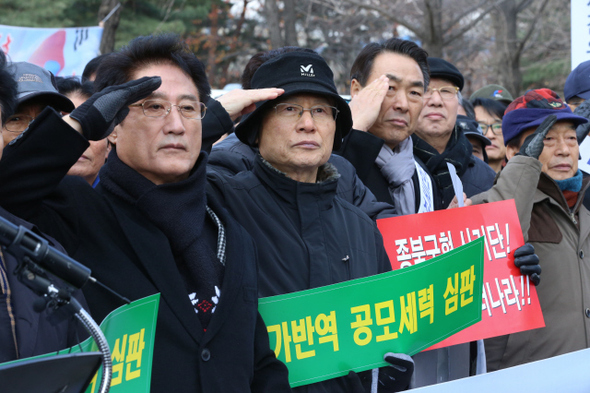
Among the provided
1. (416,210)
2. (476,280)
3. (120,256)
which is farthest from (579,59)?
(120,256)

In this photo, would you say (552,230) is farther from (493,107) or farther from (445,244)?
(493,107)

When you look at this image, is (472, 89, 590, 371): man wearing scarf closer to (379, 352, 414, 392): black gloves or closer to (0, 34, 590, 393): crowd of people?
(0, 34, 590, 393): crowd of people

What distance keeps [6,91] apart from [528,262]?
2.56 meters

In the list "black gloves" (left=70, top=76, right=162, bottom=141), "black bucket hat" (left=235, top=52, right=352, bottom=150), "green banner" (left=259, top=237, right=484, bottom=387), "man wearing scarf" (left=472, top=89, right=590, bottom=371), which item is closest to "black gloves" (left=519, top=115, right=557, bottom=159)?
"man wearing scarf" (left=472, top=89, right=590, bottom=371)

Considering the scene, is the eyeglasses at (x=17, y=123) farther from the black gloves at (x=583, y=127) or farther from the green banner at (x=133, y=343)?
the black gloves at (x=583, y=127)

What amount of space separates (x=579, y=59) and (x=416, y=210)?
13.0ft

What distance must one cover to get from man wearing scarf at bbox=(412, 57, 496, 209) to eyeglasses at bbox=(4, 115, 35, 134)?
2291mm

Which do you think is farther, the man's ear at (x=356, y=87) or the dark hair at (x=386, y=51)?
the man's ear at (x=356, y=87)

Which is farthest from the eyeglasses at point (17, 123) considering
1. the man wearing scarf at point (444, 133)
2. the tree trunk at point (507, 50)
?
the tree trunk at point (507, 50)

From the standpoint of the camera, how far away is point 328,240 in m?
2.54

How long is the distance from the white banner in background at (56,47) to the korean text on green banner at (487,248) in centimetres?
628

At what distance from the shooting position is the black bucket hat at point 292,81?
2717 millimetres

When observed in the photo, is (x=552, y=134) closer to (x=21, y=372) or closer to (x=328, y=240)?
(x=328, y=240)

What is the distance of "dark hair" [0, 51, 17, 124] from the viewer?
78.9 inches
